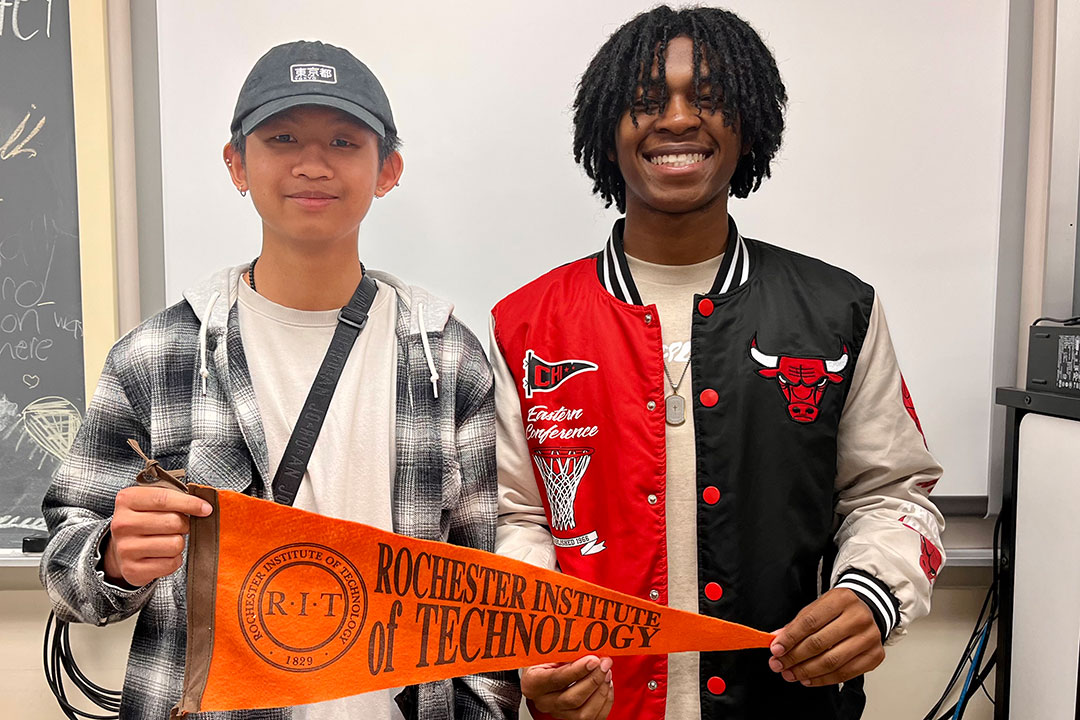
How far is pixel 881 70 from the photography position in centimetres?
167

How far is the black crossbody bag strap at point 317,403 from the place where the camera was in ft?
3.48

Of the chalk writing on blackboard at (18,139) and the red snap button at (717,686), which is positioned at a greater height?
the chalk writing on blackboard at (18,139)

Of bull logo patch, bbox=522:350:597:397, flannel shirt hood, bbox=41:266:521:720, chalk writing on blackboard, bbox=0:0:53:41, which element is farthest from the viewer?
chalk writing on blackboard, bbox=0:0:53:41

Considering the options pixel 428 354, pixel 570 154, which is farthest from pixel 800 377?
pixel 570 154

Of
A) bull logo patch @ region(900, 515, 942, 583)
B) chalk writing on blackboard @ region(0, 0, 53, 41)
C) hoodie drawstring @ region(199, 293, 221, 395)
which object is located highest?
chalk writing on blackboard @ region(0, 0, 53, 41)

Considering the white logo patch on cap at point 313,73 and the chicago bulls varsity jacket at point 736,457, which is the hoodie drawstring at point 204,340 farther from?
the chicago bulls varsity jacket at point 736,457

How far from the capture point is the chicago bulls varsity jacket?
111cm

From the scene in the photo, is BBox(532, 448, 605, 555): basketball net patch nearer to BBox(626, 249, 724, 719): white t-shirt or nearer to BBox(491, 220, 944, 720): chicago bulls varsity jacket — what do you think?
BBox(491, 220, 944, 720): chicago bulls varsity jacket

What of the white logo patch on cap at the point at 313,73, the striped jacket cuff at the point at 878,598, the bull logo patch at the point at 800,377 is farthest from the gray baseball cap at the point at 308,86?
the striped jacket cuff at the point at 878,598

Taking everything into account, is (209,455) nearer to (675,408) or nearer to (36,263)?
(675,408)

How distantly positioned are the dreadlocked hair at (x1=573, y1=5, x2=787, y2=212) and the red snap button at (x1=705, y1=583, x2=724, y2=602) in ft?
2.32

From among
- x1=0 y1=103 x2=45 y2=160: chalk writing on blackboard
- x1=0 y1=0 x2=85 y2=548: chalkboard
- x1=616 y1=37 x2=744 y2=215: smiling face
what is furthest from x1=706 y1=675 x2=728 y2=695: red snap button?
x1=0 y1=103 x2=45 y2=160: chalk writing on blackboard

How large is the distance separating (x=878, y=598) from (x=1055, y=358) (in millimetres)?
796

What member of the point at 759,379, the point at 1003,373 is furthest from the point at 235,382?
the point at 1003,373
